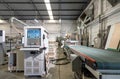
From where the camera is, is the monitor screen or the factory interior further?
the monitor screen

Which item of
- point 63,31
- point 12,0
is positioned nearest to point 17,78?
point 12,0

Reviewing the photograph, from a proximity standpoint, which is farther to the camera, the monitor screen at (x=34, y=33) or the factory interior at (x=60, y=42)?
the monitor screen at (x=34, y=33)

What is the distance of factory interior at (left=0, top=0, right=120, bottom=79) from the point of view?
3.07 metres

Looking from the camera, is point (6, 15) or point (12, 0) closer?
point (12, 0)

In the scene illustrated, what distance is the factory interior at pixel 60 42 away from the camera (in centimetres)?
307

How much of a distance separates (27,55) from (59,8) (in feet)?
22.0

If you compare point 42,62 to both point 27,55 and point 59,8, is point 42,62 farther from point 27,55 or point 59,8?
point 59,8

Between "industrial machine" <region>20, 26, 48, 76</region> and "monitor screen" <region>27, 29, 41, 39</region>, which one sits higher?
"monitor screen" <region>27, 29, 41, 39</region>

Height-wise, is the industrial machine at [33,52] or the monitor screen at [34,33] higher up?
the monitor screen at [34,33]

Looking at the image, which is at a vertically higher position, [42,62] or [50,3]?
[50,3]

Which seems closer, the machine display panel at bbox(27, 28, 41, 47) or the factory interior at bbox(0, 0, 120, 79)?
the factory interior at bbox(0, 0, 120, 79)

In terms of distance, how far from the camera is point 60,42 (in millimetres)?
12742

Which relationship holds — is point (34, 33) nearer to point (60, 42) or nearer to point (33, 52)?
point (33, 52)

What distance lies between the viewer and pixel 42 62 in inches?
209
